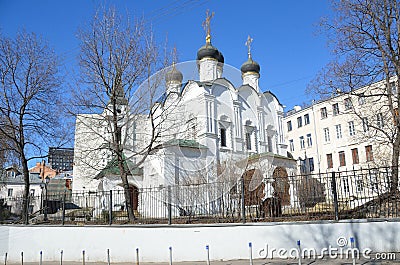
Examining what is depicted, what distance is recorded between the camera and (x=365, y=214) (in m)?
10.2

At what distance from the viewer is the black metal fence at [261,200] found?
10.2 metres

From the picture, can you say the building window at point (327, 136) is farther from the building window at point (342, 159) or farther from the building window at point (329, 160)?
the building window at point (342, 159)

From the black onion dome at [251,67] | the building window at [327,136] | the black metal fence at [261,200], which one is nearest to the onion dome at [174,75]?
the black metal fence at [261,200]

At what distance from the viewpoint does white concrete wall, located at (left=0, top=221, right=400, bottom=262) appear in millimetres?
9398

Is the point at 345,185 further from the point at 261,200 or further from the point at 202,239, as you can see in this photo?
the point at 202,239

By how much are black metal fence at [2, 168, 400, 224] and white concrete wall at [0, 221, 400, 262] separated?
544mm

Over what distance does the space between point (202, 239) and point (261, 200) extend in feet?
8.33

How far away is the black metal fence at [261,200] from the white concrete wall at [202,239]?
54 cm

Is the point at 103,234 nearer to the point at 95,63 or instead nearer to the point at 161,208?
the point at 161,208

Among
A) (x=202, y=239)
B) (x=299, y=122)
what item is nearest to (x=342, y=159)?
(x=299, y=122)

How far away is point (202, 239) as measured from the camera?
409 inches

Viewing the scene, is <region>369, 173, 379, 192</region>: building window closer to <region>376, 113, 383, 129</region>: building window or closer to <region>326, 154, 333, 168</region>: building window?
<region>376, 113, 383, 129</region>: building window

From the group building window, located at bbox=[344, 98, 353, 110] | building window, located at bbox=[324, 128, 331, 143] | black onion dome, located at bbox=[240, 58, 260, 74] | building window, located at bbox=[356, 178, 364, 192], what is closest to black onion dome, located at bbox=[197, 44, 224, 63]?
black onion dome, located at bbox=[240, 58, 260, 74]

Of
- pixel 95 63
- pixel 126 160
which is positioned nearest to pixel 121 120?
pixel 126 160
